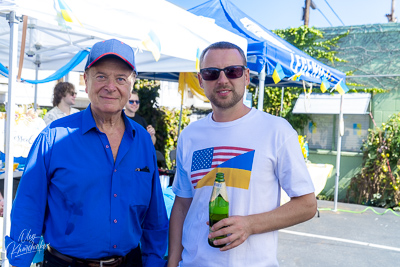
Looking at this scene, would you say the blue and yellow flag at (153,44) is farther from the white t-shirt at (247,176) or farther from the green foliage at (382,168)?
the green foliage at (382,168)

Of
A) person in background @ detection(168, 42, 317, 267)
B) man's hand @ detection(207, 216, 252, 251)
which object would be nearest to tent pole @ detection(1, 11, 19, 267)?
person in background @ detection(168, 42, 317, 267)

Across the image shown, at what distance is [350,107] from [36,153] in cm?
884

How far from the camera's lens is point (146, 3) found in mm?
3246

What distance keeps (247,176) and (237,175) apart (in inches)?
1.7

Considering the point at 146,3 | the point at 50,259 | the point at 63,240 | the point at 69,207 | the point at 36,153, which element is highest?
the point at 146,3

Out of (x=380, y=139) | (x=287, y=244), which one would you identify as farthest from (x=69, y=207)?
(x=380, y=139)

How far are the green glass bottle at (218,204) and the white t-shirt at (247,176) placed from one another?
6cm

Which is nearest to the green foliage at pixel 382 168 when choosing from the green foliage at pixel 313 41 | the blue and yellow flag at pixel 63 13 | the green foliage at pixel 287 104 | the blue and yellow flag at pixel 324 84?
the green foliage at pixel 287 104

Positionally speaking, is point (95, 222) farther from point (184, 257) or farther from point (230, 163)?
point (230, 163)

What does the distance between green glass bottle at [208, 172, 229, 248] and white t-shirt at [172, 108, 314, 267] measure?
2.2 inches

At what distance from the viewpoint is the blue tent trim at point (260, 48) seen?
4.90m

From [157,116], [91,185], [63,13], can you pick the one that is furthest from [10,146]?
[157,116]

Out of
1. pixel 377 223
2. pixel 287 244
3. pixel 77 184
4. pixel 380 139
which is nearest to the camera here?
pixel 77 184

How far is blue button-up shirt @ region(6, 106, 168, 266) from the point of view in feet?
5.03
